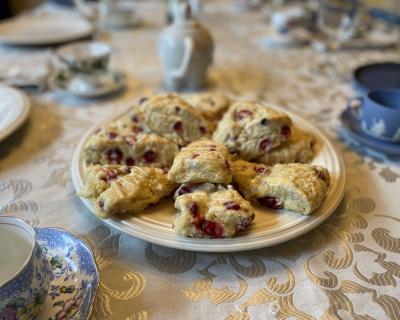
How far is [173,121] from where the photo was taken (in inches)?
32.7

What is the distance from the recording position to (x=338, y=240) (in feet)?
2.28

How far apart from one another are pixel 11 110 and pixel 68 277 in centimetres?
66

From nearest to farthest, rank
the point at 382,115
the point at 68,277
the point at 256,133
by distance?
the point at 68,277 → the point at 256,133 → the point at 382,115

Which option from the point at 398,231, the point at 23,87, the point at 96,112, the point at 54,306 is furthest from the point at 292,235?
the point at 23,87

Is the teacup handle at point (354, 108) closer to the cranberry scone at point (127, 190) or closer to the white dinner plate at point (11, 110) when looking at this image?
the cranberry scone at point (127, 190)

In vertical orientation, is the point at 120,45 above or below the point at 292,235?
below

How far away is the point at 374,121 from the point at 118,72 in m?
0.93

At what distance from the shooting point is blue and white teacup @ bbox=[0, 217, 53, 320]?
47 cm

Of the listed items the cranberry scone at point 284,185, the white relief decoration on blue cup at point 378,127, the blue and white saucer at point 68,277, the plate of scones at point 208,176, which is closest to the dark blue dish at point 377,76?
the white relief decoration on blue cup at point 378,127

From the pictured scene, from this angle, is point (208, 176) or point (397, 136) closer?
point (208, 176)

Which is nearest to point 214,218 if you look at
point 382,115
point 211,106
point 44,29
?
point 211,106

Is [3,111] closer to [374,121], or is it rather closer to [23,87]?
[23,87]

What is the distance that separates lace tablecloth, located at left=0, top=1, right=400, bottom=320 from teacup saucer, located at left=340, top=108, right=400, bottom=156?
31 mm

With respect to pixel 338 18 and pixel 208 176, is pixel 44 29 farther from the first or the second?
pixel 208 176
